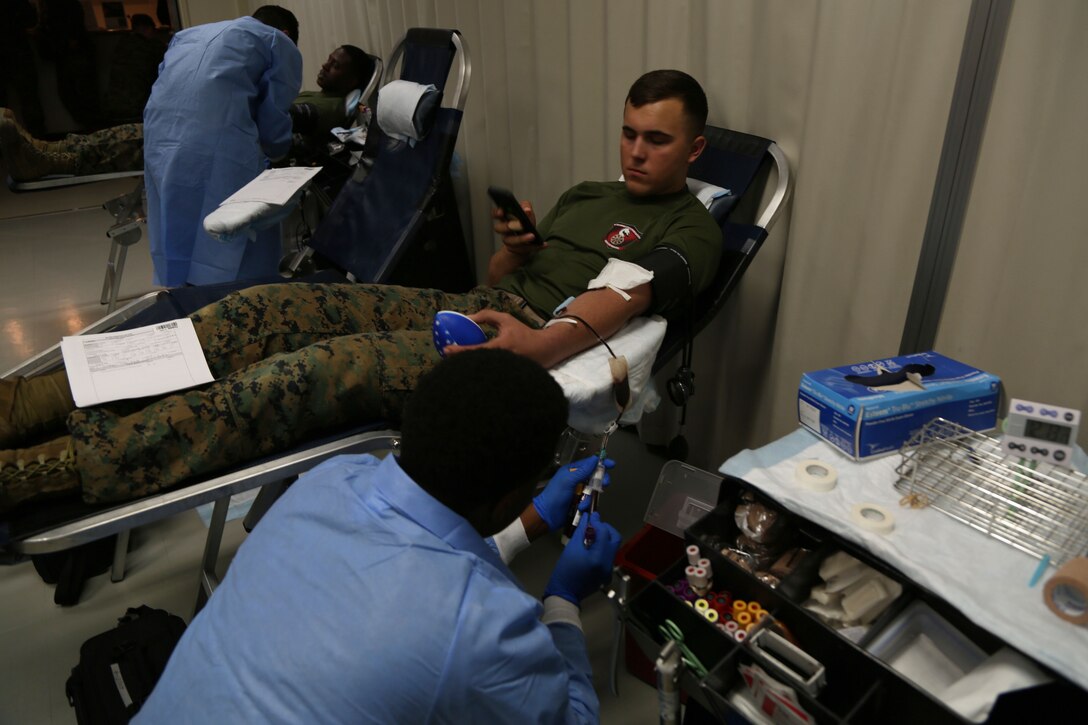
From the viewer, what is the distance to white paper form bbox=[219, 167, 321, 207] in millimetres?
2191

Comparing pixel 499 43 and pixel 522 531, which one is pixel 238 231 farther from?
pixel 522 531

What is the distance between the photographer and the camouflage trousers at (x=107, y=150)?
3.42 m

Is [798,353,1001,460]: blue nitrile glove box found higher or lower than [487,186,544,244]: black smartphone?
lower

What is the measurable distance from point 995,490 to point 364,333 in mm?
1220

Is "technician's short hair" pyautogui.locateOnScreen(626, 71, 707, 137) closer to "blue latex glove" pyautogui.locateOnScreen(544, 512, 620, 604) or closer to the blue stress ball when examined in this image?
the blue stress ball

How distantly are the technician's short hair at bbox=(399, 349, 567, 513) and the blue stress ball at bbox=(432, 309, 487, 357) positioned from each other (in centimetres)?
56

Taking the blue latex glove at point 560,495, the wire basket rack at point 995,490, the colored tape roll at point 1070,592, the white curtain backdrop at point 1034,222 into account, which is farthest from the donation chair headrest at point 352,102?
the colored tape roll at point 1070,592

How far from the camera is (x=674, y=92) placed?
5.55ft

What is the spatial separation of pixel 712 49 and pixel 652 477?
1.28 meters

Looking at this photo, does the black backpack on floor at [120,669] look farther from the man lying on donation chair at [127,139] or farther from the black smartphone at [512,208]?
the man lying on donation chair at [127,139]

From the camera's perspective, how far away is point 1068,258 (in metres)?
1.27

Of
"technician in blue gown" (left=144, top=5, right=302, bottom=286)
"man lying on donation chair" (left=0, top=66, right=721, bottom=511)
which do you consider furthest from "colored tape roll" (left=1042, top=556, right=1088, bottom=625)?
"technician in blue gown" (left=144, top=5, right=302, bottom=286)

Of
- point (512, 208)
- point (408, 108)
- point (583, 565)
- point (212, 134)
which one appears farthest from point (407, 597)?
point (212, 134)

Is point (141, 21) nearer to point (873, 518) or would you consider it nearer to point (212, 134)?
point (212, 134)
